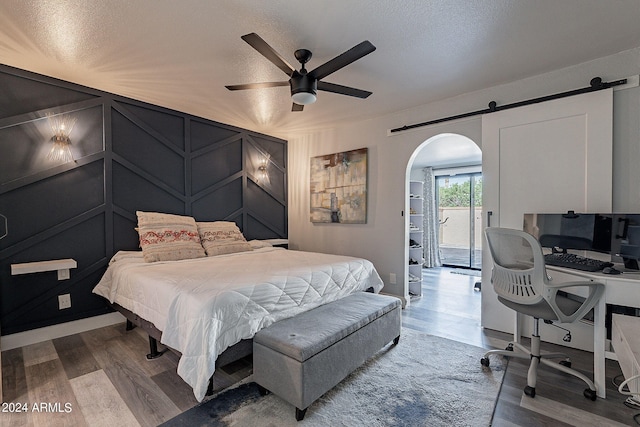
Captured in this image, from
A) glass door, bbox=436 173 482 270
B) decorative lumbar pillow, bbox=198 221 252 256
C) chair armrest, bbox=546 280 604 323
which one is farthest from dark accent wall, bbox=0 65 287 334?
glass door, bbox=436 173 482 270

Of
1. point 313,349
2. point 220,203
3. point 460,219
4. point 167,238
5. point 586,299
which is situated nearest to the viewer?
point 313,349

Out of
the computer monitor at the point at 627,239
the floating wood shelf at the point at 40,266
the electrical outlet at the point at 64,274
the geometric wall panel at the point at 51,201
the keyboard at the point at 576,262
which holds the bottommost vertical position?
the electrical outlet at the point at 64,274

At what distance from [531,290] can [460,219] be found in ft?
16.7

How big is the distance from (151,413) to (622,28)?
4.08 m

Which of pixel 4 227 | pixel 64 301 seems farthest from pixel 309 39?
pixel 64 301

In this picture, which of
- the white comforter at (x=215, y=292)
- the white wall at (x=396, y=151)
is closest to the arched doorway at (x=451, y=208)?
the white wall at (x=396, y=151)

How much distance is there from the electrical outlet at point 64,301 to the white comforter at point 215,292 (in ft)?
0.85

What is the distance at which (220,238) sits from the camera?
3562 millimetres

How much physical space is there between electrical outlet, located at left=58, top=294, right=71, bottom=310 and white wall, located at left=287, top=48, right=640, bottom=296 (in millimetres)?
2970

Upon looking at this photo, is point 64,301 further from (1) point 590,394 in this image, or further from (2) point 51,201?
(1) point 590,394

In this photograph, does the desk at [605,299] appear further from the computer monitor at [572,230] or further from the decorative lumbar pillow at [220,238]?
the decorative lumbar pillow at [220,238]

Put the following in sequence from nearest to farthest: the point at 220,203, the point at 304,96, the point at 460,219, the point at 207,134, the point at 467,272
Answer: the point at 304,96 < the point at 207,134 < the point at 220,203 < the point at 467,272 < the point at 460,219

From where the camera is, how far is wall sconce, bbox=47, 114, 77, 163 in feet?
9.02

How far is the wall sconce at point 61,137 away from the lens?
2.75 m
